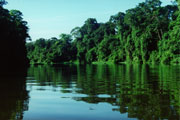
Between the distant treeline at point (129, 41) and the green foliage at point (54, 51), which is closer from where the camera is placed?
the distant treeline at point (129, 41)

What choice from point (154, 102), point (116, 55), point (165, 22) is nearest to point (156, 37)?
point (165, 22)

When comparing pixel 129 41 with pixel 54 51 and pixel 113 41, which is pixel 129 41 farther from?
pixel 54 51

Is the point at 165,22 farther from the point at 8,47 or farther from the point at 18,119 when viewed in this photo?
the point at 18,119

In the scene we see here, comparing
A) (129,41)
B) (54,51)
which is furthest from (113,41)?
(54,51)

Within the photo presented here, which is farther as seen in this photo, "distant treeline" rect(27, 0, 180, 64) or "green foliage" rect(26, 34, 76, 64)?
"green foliage" rect(26, 34, 76, 64)

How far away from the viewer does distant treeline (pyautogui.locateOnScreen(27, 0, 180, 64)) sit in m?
54.2

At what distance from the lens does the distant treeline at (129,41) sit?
54219 millimetres

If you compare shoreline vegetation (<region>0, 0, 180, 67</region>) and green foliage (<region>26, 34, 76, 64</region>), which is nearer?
shoreline vegetation (<region>0, 0, 180, 67</region>)

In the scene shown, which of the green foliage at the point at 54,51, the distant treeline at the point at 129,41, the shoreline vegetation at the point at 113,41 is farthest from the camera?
the green foliage at the point at 54,51

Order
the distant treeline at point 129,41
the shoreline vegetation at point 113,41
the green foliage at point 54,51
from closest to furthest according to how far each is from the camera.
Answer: the shoreline vegetation at point 113,41
the distant treeline at point 129,41
the green foliage at point 54,51

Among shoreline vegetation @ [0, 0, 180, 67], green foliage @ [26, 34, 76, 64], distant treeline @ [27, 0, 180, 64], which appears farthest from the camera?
green foliage @ [26, 34, 76, 64]

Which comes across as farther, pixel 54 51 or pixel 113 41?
pixel 54 51

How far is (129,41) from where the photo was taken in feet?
226

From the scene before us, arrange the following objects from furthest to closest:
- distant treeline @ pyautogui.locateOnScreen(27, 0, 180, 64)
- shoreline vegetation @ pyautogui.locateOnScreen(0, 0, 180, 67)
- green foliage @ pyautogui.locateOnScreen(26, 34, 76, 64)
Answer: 1. green foliage @ pyautogui.locateOnScreen(26, 34, 76, 64)
2. distant treeline @ pyautogui.locateOnScreen(27, 0, 180, 64)
3. shoreline vegetation @ pyautogui.locateOnScreen(0, 0, 180, 67)
